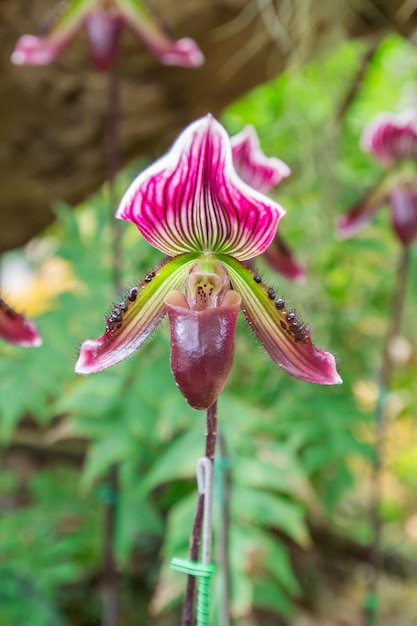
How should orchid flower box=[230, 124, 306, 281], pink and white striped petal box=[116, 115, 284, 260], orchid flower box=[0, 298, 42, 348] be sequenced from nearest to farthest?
pink and white striped petal box=[116, 115, 284, 260]
orchid flower box=[0, 298, 42, 348]
orchid flower box=[230, 124, 306, 281]

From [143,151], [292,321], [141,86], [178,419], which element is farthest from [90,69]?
[292,321]

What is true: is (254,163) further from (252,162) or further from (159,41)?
(159,41)

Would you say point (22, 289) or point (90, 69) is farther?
point (22, 289)

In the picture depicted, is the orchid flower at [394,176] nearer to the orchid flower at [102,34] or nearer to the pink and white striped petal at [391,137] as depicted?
the pink and white striped petal at [391,137]

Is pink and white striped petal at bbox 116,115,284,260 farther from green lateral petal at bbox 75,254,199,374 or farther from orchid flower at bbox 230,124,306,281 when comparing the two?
orchid flower at bbox 230,124,306,281

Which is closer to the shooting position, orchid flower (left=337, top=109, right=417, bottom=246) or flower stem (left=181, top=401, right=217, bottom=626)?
flower stem (left=181, top=401, right=217, bottom=626)

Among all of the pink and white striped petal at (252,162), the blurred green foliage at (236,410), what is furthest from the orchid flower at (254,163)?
the blurred green foliage at (236,410)

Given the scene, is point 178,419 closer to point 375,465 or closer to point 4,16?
point 375,465

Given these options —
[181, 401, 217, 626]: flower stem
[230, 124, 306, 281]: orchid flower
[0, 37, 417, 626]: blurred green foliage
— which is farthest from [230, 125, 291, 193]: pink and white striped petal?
[181, 401, 217, 626]: flower stem
